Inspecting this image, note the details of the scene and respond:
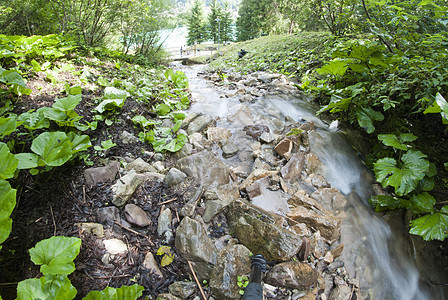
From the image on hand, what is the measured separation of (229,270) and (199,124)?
2620 mm

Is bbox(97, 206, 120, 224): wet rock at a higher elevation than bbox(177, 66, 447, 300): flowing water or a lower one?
higher

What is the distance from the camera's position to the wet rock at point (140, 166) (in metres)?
2.75

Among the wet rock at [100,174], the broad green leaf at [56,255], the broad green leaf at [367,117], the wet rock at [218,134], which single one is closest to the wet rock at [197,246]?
the broad green leaf at [56,255]

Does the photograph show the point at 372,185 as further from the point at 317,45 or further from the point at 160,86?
the point at 317,45

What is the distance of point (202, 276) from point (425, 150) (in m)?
3.34

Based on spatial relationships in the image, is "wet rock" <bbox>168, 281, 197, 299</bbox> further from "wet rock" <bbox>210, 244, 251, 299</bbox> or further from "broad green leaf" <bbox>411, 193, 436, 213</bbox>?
"broad green leaf" <bbox>411, 193, 436, 213</bbox>

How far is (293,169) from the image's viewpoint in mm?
3256

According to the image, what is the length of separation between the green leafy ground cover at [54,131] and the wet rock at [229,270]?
27.3 inches

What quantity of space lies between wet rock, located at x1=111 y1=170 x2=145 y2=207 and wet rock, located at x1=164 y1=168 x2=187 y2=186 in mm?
307

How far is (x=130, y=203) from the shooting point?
234 centimetres

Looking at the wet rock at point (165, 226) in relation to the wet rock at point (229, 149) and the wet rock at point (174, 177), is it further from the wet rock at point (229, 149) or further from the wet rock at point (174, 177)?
the wet rock at point (229, 149)

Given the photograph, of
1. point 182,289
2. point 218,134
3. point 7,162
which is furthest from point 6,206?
point 218,134

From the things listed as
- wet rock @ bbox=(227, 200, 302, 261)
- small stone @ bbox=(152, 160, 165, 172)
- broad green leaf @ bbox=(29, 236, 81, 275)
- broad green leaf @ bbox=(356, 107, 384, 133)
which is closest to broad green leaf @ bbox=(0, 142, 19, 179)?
broad green leaf @ bbox=(29, 236, 81, 275)

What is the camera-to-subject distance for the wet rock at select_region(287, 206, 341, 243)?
A: 8.20 ft
